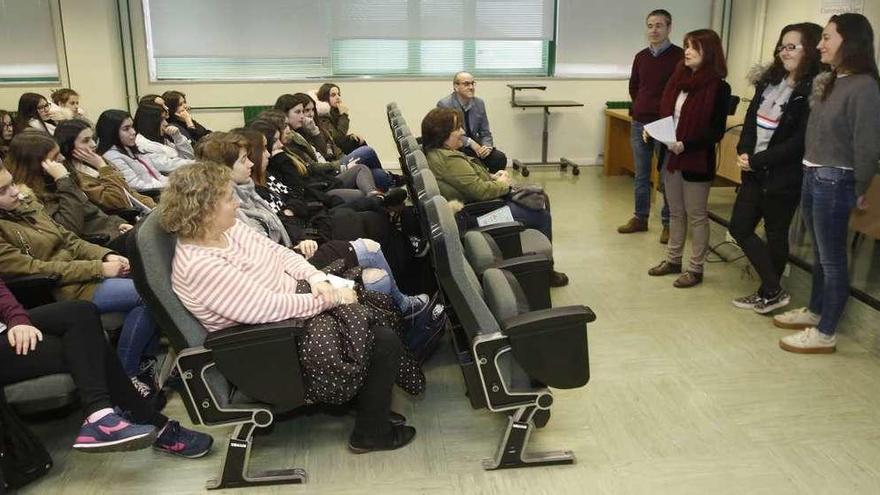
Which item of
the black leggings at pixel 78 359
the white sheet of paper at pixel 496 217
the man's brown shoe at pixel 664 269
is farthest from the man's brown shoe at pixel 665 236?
the black leggings at pixel 78 359

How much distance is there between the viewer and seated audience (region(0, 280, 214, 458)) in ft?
7.23

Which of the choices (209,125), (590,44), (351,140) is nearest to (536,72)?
(590,44)

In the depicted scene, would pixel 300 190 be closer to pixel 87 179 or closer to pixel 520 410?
pixel 87 179

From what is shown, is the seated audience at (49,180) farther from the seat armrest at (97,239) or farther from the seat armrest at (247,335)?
the seat armrest at (247,335)

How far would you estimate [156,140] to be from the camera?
452 centimetres

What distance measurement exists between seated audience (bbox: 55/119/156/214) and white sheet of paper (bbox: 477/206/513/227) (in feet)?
5.54

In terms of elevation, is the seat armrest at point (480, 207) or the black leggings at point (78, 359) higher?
the seat armrest at point (480, 207)

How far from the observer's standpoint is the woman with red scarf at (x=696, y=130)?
3779 millimetres

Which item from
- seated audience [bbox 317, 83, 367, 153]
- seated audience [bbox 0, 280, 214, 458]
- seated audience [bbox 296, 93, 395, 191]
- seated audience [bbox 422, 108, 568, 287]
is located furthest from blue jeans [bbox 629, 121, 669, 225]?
seated audience [bbox 0, 280, 214, 458]

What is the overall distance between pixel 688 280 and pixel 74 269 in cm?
299

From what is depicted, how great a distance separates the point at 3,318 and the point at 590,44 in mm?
6355

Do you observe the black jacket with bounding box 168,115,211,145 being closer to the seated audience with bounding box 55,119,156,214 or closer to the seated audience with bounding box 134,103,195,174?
the seated audience with bounding box 134,103,195,174

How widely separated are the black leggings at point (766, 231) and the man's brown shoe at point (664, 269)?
56 centimetres

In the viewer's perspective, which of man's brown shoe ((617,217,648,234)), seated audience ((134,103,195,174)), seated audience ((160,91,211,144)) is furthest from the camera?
seated audience ((160,91,211,144))
